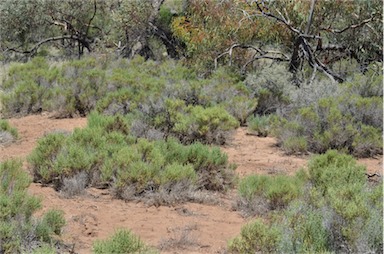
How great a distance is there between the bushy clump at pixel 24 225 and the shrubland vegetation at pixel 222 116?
0.04 ft

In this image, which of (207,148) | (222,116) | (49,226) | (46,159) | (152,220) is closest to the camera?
(49,226)

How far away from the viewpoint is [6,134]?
8.59m

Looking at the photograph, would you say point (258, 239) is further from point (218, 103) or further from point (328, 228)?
point (218, 103)

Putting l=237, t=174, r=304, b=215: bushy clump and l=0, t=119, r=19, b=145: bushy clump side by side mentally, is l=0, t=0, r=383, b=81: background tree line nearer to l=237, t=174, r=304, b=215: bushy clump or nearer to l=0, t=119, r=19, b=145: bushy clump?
l=237, t=174, r=304, b=215: bushy clump

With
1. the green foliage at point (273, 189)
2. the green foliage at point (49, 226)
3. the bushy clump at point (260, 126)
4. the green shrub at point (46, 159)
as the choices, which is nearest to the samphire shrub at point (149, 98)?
the bushy clump at point (260, 126)

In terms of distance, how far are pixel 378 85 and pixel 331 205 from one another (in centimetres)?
698

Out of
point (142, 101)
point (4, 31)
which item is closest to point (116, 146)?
point (142, 101)

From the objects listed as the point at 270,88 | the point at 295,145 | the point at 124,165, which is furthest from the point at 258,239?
the point at 270,88

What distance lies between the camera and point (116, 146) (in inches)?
271

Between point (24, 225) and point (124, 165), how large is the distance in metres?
2.07

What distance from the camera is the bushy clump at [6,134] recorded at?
8477 mm

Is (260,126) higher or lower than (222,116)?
lower

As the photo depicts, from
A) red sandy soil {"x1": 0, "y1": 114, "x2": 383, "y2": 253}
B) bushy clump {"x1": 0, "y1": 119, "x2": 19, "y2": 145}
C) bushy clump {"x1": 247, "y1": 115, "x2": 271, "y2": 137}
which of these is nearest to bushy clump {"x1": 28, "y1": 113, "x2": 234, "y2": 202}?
red sandy soil {"x1": 0, "y1": 114, "x2": 383, "y2": 253}

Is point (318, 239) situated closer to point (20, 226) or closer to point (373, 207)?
point (373, 207)
